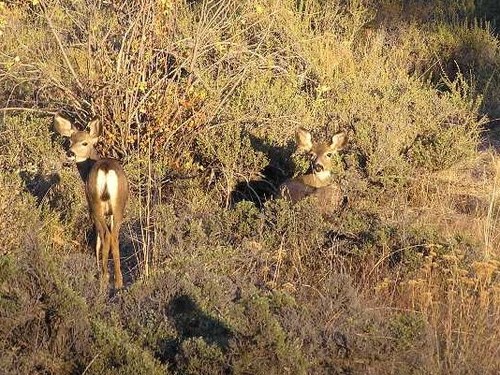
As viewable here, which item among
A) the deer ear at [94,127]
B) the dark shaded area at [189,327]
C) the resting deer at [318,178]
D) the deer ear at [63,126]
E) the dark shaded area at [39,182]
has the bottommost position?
the dark shaded area at [39,182]

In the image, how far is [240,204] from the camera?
324 inches

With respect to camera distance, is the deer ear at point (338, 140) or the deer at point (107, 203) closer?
the deer at point (107, 203)

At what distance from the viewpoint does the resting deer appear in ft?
28.1

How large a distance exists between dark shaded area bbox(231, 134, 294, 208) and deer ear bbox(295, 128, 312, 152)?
0.40 metres

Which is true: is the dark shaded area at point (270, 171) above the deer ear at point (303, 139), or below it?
below

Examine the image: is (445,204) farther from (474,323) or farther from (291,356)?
(291,356)

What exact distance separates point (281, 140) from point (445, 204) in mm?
1653

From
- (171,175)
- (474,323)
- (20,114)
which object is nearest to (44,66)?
(20,114)

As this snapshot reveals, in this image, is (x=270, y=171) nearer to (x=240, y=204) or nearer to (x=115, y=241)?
(x=240, y=204)

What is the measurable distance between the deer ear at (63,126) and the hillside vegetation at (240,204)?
1.39 feet

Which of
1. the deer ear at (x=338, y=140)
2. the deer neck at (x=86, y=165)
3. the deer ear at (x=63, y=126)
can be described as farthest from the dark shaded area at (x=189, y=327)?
the deer ear at (x=338, y=140)

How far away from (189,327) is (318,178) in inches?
134

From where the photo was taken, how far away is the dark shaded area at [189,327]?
5422 mm

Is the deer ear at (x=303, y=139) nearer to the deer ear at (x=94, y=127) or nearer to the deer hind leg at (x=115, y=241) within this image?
the deer ear at (x=94, y=127)
